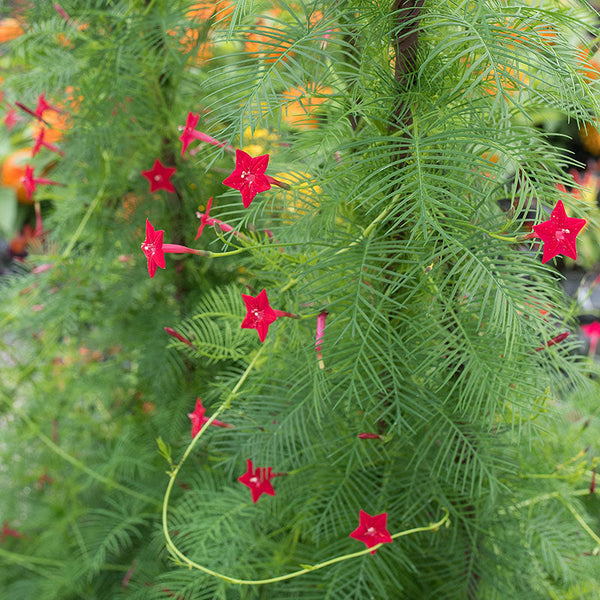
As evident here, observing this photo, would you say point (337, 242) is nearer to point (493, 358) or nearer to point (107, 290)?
point (493, 358)

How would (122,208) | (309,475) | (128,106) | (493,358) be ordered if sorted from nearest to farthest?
(493,358), (309,475), (128,106), (122,208)

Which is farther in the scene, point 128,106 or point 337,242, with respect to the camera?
point 128,106

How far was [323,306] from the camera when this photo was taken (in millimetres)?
449

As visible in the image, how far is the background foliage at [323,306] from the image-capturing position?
1.31ft

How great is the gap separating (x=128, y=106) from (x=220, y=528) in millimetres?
492

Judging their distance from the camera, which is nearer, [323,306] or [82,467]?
[323,306]

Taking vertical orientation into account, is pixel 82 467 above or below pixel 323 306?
below

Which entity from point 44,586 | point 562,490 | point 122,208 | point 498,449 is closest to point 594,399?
point 562,490

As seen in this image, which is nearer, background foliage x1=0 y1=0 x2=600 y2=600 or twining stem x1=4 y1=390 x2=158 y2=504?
background foliage x1=0 y1=0 x2=600 y2=600

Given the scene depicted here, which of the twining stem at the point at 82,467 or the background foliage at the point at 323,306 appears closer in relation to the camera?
the background foliage at the point at 323,306

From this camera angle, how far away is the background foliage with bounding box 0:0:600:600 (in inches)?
15.8

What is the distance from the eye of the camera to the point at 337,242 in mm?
470

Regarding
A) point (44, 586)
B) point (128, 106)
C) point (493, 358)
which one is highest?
point (128, 106)

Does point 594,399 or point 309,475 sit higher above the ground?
point 309,475
